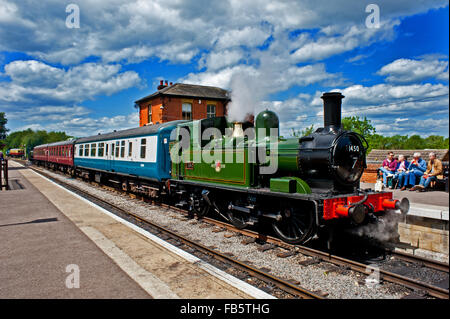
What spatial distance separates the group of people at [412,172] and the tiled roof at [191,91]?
1911 cm

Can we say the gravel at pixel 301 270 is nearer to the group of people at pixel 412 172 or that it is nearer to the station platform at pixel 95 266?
the station platform at pixel 95 266

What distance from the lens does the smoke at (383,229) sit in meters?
6.46

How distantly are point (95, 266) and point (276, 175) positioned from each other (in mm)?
4123

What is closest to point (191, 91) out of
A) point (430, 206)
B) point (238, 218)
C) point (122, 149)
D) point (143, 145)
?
point (122, 149)

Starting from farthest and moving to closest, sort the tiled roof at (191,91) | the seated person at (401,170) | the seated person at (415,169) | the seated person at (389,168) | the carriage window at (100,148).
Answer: the tiled roof at (191,91) < the carriage window at (100,148) < the seated person at (389,168) < the seated person at (401,170) < the seated person at (415,169)

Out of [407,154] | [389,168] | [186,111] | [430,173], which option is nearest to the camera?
[430,173]

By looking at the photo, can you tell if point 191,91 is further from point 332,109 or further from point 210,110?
point 332,109

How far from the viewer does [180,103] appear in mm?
27562

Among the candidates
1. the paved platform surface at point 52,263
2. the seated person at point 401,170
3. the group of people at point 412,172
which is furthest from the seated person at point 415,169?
the paved platform surface at point 52,263

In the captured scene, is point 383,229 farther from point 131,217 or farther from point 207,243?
point 131,217

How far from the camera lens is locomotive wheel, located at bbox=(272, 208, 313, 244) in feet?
20.7

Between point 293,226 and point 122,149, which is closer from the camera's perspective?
point 293,226

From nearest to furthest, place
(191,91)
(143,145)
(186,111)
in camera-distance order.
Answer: (143,145) < (186,111) < (191,91)

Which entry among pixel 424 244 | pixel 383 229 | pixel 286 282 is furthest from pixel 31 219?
pixel 424 244
